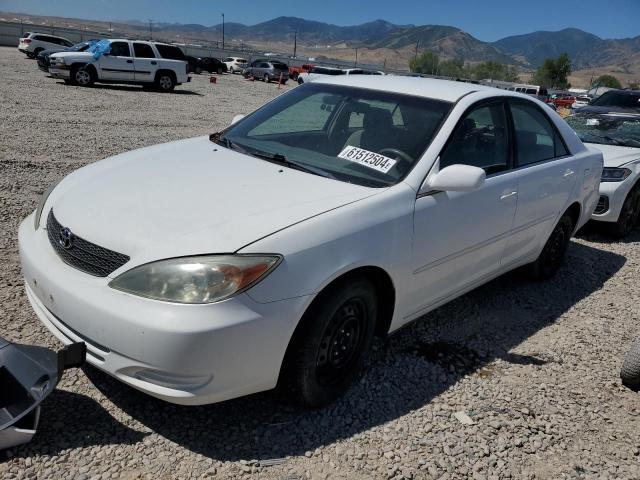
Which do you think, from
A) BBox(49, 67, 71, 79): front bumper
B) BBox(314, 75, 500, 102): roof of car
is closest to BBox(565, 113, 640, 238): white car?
BBox(314, 75, 500, 102): roof of car

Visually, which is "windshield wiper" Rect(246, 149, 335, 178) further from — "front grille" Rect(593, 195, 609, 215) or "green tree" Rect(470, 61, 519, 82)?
"green tree" Rect(470, 61, 519, 82)

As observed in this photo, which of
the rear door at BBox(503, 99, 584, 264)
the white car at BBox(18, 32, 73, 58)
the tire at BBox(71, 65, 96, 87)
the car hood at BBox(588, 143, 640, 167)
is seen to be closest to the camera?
the rear door at BBox(503, 99, 584, 264)

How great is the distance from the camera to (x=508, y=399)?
3021 millimetres

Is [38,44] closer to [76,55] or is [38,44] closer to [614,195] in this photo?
[76,55]

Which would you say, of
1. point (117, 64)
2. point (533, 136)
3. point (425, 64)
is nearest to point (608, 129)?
point (533, 136)

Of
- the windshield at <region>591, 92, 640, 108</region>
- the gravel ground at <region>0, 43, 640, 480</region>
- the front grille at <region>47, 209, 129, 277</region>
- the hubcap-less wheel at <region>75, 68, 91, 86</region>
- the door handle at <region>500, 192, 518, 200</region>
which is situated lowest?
the gravel ground at <region>0, 43, 640, 480</region>

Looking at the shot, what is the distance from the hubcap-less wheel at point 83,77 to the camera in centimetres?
1770

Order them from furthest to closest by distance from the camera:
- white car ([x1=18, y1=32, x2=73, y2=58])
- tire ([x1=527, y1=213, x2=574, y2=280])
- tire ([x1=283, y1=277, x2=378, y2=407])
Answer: white car ([x1=18, y1=32, x2=73, y2=58]) < tire ([x1=527, y1=213, x2=574, y2=280]) < tire ([x1=283, y1=277, x2=378, y2=407])

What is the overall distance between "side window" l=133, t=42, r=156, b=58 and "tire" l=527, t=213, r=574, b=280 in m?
17.6

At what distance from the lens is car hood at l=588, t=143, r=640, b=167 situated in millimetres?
6070

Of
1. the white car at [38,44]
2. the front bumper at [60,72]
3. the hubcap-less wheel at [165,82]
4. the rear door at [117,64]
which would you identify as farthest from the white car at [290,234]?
the white car at [38,44]

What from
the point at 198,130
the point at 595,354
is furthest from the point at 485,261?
the point at 198,130

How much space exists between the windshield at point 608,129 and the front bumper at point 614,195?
1063 mm

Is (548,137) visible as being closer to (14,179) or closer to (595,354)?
(595,354)
